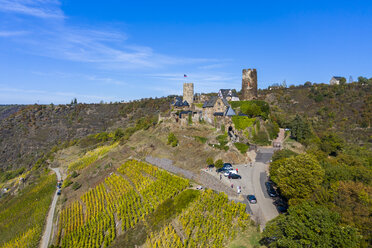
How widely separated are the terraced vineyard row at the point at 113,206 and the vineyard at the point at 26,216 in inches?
180

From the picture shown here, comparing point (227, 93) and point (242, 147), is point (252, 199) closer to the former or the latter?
point (242, 147)

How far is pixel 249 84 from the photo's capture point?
A: 57281 millimetres

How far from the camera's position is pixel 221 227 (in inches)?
931

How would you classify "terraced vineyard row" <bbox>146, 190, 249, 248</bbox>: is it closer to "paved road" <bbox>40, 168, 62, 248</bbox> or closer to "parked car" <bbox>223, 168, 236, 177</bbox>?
"parked car" <bbox>223, 168, 236, 177</bbox>

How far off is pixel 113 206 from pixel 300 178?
27.2m

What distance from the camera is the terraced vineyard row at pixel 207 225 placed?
22.9m

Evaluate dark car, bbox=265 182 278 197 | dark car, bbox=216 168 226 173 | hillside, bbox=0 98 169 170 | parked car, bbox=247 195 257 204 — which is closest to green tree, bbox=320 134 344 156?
dark car, bbox=265 182 278 197

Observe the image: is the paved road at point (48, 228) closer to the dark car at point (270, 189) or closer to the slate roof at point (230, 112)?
the dark car at point (270, 189)

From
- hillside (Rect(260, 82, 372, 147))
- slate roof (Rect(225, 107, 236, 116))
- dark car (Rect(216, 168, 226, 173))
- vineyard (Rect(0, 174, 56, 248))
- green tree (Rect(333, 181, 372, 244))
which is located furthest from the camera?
hillside (Rect(260, 82, 372, 147))

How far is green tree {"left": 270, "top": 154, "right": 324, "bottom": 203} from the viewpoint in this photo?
2428cm

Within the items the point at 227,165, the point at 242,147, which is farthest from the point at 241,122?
the point at 227,165

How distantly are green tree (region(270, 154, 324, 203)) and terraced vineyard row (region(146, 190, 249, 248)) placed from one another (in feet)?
17.8

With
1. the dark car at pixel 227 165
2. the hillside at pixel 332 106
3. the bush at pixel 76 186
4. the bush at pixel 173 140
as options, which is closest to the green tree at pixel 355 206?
the dark car at pixel 227 165

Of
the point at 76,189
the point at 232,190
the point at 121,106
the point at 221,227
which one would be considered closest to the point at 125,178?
the point at 76,189
